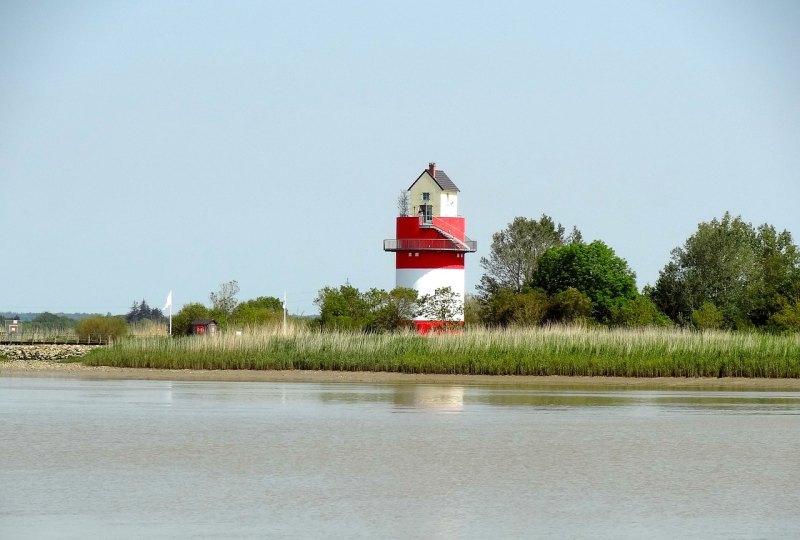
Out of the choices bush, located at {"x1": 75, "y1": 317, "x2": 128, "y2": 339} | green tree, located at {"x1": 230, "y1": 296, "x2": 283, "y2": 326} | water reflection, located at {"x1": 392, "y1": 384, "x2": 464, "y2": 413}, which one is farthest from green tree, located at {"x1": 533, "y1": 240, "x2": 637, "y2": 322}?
water reflection, located at {"x1": 392, "y1": 384, "x2": 464, "y2": 413}

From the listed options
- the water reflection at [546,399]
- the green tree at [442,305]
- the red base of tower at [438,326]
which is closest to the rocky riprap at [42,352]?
the red base of tower at [438,326]

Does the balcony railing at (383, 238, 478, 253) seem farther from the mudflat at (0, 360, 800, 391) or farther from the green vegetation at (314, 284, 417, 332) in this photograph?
the mudflat at (0, 360, 800, 391)

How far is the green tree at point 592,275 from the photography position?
187ft

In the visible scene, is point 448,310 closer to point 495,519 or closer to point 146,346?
point 146,346

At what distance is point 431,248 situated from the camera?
52.1 m

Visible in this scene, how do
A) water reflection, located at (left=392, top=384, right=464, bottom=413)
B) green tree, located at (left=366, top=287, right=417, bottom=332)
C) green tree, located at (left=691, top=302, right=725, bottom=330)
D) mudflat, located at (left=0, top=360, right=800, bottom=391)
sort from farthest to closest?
green tree, located at (left=691, top=302, right=725, bottom=330), green tree, located at (left=366, top=287, right=417, bottom=332), mudflat, located at (left=0, top=360, right=800, bottom=391), water reflection, located at (left=392, top=384, right=464, bottom=413)

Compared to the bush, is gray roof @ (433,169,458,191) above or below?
above

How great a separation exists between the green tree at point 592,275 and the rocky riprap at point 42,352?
20.9 meters

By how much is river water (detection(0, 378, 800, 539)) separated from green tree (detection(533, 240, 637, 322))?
30.3 m

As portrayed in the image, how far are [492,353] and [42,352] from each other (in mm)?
21419

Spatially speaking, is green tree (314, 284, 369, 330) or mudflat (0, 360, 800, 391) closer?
mudflat (0, 360, 800, 391)

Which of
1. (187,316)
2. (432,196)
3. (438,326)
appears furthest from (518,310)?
(187,316)

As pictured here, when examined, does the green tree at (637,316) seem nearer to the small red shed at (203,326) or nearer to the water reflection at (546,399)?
the small red shed at (203,326)

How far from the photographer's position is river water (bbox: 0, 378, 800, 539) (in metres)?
12.1
